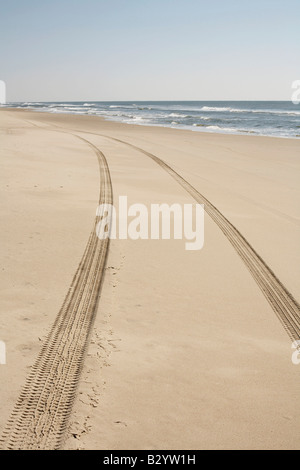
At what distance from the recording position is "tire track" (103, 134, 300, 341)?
14.4ft

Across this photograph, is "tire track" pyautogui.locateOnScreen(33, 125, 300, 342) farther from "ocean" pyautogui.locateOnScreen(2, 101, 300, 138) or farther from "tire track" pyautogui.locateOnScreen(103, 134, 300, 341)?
"ocean" pyautogui.locateOnScreen(2, 101, 300, 138)

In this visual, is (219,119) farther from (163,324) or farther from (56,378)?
(56,378)

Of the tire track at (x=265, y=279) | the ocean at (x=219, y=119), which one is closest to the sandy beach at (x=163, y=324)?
the tire track at (x=265, y=279)

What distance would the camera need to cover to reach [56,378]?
328cm

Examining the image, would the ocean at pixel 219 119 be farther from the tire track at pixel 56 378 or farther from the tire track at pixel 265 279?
the tire track at pixel 56 378

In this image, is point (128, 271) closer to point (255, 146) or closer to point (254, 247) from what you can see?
point (254, 247)

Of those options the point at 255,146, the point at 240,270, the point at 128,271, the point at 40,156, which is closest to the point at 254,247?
the point at 240,270

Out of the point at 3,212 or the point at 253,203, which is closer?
the point at 3,212

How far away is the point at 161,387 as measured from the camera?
10.6 ft

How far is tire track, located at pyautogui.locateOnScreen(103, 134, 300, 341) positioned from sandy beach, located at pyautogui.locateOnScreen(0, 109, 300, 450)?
0.03 metres

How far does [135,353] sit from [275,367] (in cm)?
131

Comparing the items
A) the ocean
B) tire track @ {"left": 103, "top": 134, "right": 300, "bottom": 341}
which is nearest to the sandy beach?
tire track @ {"left": 103, "top": 134, "right": 300, "bottom": 341}

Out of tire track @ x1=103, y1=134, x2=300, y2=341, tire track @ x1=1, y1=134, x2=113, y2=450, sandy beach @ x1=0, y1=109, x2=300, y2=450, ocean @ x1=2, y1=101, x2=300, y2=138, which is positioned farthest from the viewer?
ocean @ x1=2, y1=101, x2=300, y2=138

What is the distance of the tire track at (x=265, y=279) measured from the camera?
440 cm
